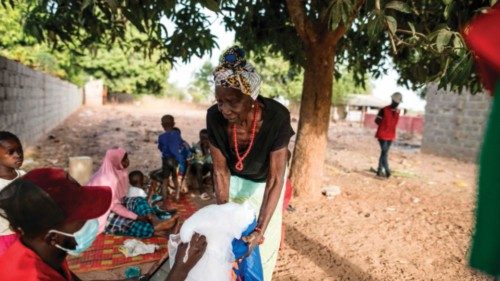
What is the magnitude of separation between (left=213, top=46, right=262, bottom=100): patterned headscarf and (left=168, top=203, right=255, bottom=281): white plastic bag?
2.18 feet

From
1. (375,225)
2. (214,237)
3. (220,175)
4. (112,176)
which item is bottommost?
(375,225)

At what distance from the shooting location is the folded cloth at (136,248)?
3695 millimetres

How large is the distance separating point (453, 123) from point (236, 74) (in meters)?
11.2

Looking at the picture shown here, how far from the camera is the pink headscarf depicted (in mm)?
4078

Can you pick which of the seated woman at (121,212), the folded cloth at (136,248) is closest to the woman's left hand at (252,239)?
the folded cloth at (136,248)

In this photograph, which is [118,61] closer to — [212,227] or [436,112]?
[436,112]

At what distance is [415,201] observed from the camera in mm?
5789

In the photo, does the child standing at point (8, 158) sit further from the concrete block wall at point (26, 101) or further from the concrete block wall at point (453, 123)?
the concrete block wall at point (453, 123)

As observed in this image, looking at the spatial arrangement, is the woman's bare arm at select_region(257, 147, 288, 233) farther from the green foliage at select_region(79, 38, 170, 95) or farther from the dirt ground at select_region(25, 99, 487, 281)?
the green foliage at select_region(79, 38, 170, 95)

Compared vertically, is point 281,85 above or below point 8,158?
above

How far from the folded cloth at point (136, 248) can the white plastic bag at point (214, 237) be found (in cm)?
216

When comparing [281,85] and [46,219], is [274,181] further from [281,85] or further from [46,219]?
[281,85]

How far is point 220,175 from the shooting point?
2.45 metres

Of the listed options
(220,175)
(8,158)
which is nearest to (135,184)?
(8,158)
